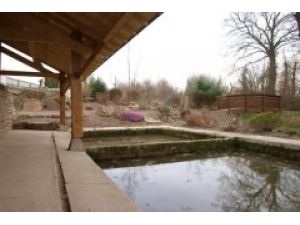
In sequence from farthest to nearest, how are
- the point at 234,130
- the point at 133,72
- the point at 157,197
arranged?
the point at 133,72 → the point at 234,130 → the point at 157,197

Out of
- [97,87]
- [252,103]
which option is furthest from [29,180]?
[97,87]

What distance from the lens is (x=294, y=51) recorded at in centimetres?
1455

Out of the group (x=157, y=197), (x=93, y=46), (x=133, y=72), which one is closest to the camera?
(x=157, y=197)

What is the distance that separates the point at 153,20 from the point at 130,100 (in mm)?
15082

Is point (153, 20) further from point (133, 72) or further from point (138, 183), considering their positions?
point (133, 72)

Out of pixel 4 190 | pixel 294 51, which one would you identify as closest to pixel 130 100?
pixel 294 51

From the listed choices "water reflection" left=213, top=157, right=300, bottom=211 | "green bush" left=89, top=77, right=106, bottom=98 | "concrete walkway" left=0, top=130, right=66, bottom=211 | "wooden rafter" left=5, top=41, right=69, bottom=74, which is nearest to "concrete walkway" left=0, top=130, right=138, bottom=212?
"concrete walkway" left=0, top=130, right=66, bottom=211

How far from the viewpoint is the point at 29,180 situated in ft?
11.0

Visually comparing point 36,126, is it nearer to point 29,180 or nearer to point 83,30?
point 83,30

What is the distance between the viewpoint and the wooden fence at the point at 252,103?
13.3 metres

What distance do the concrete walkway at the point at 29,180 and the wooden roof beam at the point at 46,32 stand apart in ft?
6.11

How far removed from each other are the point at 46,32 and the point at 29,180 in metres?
2.52

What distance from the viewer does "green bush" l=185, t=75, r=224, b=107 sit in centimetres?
1672

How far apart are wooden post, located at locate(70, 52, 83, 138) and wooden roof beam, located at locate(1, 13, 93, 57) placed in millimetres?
377
